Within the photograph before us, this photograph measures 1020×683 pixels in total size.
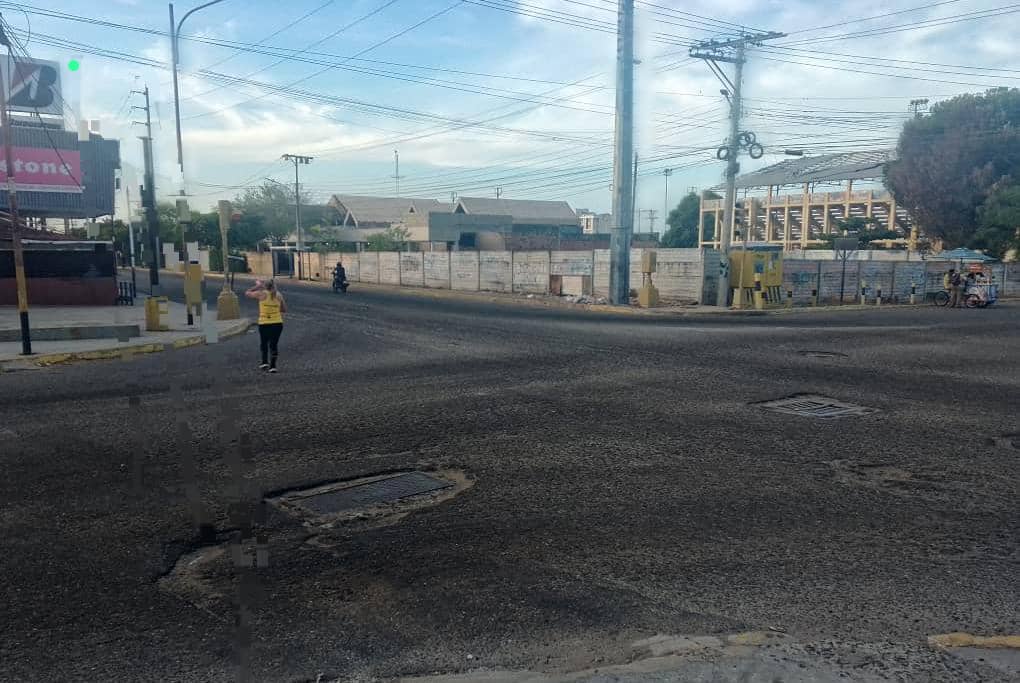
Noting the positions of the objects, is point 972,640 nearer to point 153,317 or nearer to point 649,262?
point 153,317

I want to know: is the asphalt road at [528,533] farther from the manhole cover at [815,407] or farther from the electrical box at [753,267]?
the electrical box at [753,267]

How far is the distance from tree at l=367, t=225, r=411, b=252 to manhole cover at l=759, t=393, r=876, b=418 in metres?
46.7

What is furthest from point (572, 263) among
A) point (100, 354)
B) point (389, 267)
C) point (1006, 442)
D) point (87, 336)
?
point (1006, 442)

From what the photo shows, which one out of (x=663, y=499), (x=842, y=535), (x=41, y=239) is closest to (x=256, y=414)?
(x=663, y=499)

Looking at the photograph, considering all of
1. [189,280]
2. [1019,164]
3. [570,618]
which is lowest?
[570,618]

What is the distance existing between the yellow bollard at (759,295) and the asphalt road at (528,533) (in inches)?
626

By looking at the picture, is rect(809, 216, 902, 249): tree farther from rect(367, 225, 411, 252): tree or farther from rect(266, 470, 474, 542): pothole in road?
rect(266, 470, 474, 542): pothole in road

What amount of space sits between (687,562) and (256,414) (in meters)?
5.86

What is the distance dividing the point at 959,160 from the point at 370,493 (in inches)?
2009

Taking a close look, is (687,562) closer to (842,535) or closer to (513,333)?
(842,535)

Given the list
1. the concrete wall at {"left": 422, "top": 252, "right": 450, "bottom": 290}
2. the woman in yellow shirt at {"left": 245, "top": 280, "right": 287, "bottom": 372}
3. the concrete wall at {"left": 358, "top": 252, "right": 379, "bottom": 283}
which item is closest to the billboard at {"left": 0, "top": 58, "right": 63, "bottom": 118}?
the concrete wall at {"left": 358, "top": 252, "right": 379, "bottom": 283}

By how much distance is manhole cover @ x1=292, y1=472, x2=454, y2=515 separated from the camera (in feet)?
18.0

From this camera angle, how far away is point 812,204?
218 ft

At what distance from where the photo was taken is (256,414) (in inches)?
341
